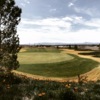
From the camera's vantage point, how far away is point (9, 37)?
19516 mm

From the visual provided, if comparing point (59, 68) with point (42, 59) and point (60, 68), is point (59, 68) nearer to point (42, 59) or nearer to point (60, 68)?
point (60, 68)

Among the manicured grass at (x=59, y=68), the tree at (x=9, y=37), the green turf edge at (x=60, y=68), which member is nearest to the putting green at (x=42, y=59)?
the manicured grass at (x=59, y=68)

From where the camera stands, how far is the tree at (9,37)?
1922 centimetres

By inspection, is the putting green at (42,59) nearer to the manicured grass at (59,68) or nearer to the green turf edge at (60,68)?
the manicured grass at (59,68)

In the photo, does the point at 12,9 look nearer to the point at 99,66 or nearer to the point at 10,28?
the point at 10,28

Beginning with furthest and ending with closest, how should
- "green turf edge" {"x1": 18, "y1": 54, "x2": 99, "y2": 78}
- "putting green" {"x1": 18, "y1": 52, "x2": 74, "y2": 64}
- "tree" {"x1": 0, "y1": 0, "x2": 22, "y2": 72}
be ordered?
"putting green" {"x1": 18, "y1": 52, "x2": 74, "y2": 64} < "green turf edge" {"x1": 18, "y1": 54, "x2": 99, "y2": 78} < "tree" {"x1": 0, "y1": 0, "x2": 22, "y2": 72}

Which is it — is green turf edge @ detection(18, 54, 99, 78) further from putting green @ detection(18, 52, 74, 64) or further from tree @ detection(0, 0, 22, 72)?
tree @ detection(0, 0, 22, 72)

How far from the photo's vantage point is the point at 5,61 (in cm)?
1931

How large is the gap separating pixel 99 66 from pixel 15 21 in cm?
1796

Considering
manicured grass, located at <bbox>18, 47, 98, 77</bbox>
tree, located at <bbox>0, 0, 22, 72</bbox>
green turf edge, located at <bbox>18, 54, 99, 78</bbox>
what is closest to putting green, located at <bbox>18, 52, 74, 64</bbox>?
manicured grass, located at <bbox>18, 47, 98, 77</bbox>

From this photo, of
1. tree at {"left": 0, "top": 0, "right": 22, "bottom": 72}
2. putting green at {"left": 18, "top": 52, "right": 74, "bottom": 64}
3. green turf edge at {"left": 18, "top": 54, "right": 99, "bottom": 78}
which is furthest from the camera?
putting green at {"left": 18, "top": 52, "right": 74, "bottom": 64}

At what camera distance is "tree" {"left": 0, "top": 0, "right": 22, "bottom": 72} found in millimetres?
19219

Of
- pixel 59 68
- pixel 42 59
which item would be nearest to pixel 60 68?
pixel 59 68

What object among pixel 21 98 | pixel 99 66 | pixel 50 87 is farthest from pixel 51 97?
pixel 99 66
